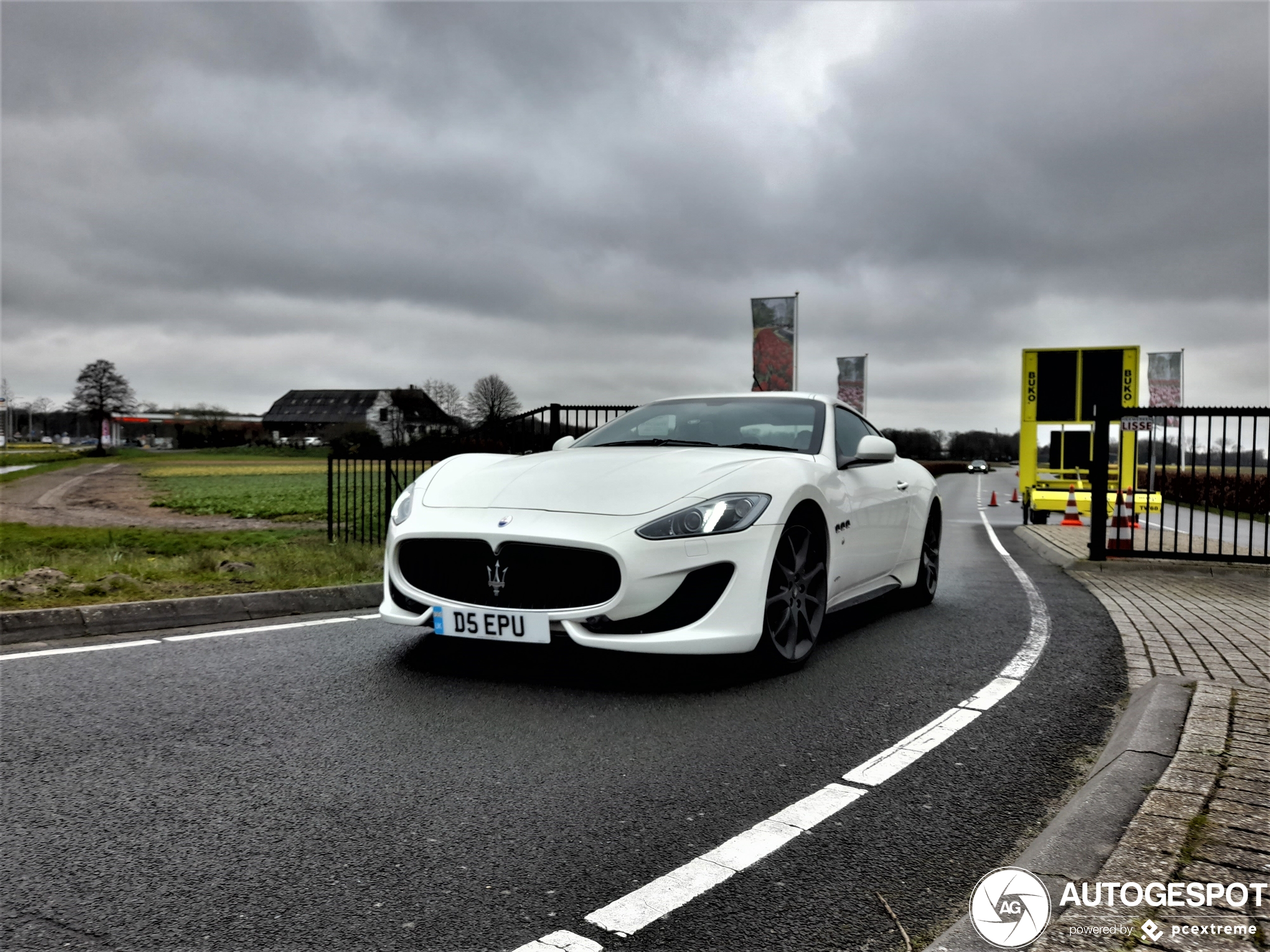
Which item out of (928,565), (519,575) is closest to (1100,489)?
(928,565)

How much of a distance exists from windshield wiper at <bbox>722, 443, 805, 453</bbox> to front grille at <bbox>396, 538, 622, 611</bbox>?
57.9 inches

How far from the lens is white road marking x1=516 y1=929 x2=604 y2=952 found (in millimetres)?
2107

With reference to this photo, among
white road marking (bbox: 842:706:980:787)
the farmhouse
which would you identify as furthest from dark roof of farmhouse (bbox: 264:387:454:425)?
white road marking (bbox: 842:706:980:787)

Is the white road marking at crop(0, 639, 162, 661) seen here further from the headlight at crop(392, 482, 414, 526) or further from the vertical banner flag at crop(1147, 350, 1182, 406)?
the vertical banner flag at crop(1147, 350, 1182, 406)

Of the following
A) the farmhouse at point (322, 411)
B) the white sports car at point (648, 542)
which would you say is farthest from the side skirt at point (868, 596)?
the farmhouse at point (322, 411)

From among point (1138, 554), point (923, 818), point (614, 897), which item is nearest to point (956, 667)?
point (923, 818)

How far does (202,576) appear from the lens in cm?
741

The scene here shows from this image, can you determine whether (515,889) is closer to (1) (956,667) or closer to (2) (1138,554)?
(1) (956,667)

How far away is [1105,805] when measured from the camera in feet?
9.23

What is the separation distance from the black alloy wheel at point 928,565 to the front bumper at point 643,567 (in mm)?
3022

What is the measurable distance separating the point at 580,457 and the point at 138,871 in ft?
10.2

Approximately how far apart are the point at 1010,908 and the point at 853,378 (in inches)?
1280

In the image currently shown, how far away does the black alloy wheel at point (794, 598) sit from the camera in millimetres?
4660

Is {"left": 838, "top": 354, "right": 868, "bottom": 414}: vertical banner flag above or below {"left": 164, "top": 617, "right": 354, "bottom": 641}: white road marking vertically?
above
